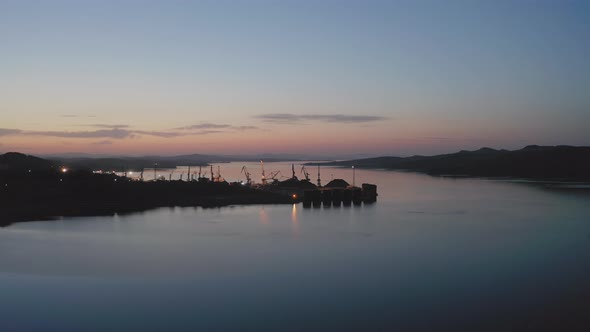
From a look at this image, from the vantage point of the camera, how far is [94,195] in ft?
134

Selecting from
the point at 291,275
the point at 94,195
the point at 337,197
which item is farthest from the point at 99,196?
the point at 291,275

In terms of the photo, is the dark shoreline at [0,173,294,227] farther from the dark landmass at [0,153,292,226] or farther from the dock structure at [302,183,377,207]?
the dock structure at [302,183,377,207]

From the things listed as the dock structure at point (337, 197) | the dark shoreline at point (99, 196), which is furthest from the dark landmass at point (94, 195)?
the dock structure at point (337, 197)

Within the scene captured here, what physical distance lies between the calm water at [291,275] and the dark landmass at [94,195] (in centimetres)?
498

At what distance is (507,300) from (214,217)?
23.9 metres

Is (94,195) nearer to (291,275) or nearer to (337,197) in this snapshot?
(337,197)

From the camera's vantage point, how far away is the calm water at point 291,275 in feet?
42.5

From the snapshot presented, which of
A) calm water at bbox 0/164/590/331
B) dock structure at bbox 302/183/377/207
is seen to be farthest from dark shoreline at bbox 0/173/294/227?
calm water at bbox 0/164/590/331

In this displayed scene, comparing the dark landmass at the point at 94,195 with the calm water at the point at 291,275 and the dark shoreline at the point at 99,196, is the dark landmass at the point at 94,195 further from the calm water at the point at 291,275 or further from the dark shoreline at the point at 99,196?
the calm water at the point at 291,275

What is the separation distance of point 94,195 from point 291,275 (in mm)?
28289

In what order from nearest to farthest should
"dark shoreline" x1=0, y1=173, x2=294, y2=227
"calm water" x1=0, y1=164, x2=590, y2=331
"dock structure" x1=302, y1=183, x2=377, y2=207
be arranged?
"calm water" x1=0, y1=164, x2=590, y2=331 < "dark shoreline" x1=0, y1=173, x2=294, y2=227 < "dock structure" x1=302, y1=183, x2=377, y2=207

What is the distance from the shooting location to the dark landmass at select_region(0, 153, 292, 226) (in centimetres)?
3547

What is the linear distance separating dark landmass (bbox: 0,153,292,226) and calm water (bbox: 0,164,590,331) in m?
4.98

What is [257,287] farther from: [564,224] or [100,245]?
[564,224]
